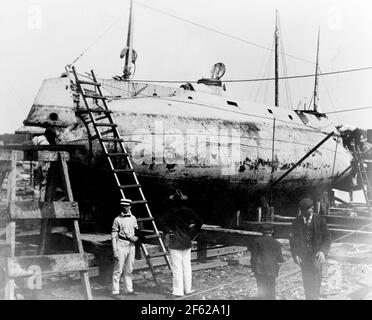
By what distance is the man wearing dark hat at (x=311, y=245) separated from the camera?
243 inches

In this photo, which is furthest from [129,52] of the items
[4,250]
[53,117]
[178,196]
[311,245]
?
[311,245]

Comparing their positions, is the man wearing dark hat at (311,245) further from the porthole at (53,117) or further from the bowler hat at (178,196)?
the porthole at (53,117)

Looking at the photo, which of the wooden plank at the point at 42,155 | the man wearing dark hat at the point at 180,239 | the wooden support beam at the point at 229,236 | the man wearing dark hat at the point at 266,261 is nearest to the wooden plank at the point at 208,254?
the wooden support beam at the point at 229,236

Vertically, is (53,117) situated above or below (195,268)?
above

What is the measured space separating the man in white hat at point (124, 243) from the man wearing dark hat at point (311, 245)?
2.80 m

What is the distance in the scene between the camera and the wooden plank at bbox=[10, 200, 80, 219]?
237 inches

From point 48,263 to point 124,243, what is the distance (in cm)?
157

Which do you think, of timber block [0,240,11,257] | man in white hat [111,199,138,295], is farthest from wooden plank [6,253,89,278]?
man in white hat [111,199,138,295]

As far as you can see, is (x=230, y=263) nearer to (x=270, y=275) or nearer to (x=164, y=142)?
(x=164, y=142)

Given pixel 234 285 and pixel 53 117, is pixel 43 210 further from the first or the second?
pixel 53 117

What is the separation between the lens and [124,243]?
7.18 m

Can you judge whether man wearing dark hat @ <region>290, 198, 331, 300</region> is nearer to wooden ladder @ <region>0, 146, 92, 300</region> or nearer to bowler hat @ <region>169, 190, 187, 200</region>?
bowler hat @ <region>169, 190, 187, 200</region>

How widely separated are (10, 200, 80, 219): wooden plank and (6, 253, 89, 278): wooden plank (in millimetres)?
608
